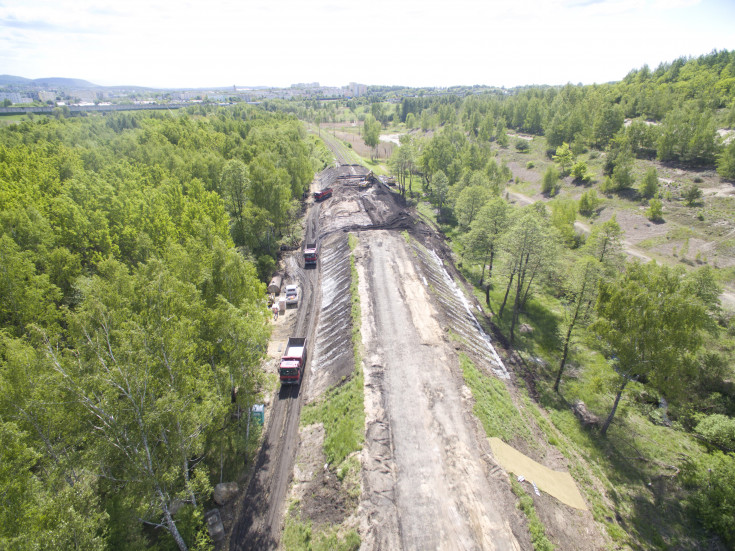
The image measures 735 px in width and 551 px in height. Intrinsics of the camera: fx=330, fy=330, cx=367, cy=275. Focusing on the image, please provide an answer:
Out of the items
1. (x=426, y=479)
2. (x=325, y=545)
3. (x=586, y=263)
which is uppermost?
(x=586, y=263)

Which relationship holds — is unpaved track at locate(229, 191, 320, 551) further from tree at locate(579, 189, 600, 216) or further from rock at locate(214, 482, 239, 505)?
tree at locate(579, 189, 600, 216)

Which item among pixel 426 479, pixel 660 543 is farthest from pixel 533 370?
pixel 426 479

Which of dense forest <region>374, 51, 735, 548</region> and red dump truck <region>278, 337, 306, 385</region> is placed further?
red dump truck <region>278, 337, 306, 385</region>

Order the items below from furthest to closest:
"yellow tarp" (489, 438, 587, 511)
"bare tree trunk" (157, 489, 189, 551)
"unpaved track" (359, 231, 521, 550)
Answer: "yellow tarp" (489, 438, 587, 511), "unpaved track" (359, 231, 521, 550), "bare tree trunk" (157, 489, 189, 551)

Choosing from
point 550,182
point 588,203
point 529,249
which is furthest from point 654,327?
point 550,182

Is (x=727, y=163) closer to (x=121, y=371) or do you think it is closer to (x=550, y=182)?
(x=550, y=182)

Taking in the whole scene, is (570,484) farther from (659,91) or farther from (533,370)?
(659,91)

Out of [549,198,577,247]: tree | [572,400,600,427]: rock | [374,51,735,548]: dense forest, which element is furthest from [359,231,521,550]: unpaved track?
[549,198,577,247]: tree

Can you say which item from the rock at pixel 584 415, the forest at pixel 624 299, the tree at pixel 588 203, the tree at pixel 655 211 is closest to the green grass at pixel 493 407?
the forest at pixel 624 299
